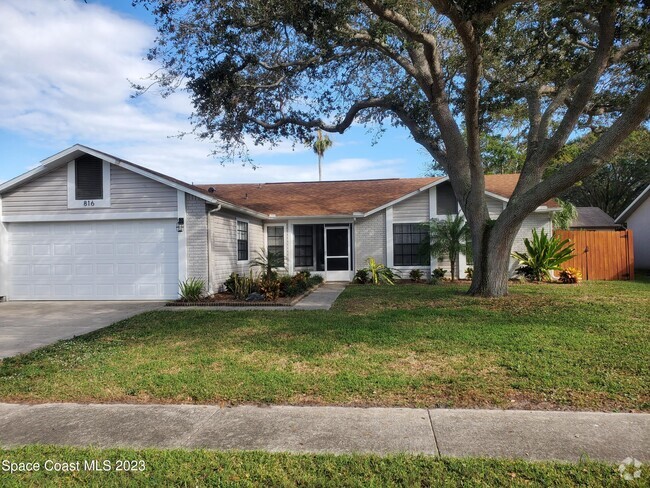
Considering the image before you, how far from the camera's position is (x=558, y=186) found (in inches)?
401

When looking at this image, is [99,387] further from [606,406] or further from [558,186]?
[558,186]

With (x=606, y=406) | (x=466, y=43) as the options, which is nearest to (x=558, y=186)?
(x=466, y=43)

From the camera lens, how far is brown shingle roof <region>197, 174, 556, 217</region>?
17.9 m

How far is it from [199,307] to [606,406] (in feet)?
30.3

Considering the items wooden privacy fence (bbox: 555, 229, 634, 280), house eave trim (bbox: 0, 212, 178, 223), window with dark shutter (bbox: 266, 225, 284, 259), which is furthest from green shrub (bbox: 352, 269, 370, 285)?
wooden privacy fence (bbox: 555, 229, 634, 280)

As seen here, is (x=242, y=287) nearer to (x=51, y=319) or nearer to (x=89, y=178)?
(x=51, y=319)

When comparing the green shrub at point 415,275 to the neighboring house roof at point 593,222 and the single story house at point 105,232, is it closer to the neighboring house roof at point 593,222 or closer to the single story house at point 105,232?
the single story house at point 105,232

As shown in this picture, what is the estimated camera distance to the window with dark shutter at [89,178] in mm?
13117

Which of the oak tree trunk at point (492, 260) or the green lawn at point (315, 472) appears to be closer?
the green lawn at point (315, 472)

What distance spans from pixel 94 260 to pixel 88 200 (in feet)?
5.74

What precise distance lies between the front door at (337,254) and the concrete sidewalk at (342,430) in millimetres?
13262

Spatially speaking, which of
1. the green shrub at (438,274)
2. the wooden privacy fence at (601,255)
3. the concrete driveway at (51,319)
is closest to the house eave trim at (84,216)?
the concrete driveway at (51,319)

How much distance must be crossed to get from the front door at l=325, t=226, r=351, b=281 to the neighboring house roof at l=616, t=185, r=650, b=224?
15.8 meters

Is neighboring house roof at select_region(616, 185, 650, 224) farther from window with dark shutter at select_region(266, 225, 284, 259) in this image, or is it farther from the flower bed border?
the flower bed border
